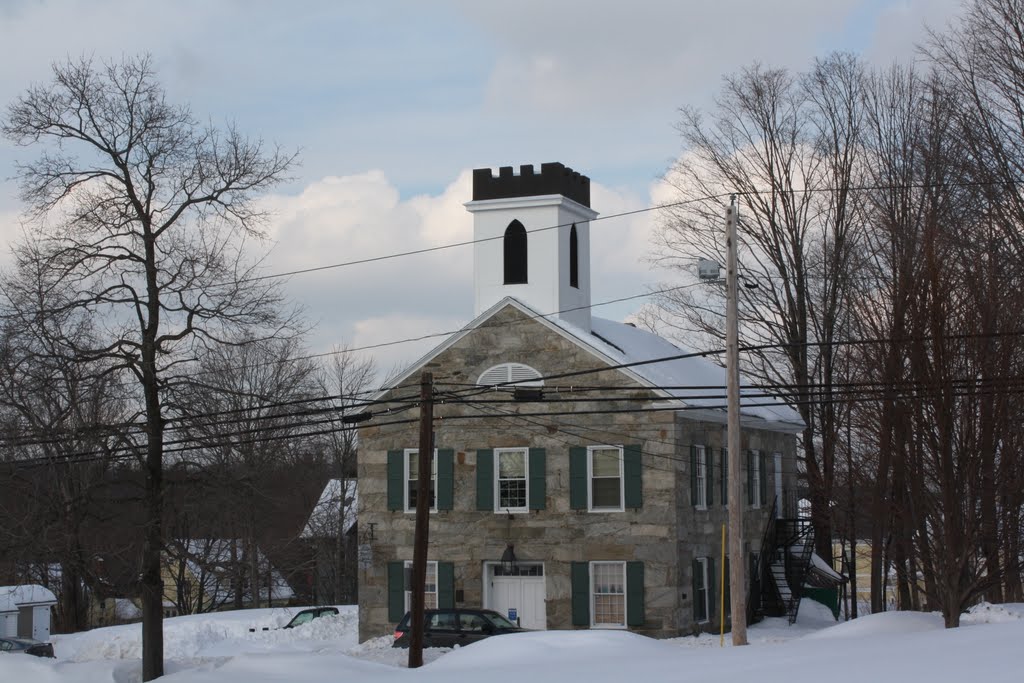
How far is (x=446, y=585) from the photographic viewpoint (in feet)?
108

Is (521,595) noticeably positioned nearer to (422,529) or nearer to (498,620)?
(498,620)

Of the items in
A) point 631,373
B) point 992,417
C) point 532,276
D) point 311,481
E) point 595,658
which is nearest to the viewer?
point 595,658

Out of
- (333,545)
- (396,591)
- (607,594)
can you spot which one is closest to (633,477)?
(607,594)

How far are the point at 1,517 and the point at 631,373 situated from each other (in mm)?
15675

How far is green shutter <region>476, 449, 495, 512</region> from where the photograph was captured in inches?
1289

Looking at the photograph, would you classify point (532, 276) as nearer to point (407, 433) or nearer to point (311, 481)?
point (407, 433)

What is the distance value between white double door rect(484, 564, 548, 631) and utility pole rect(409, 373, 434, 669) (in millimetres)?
7763

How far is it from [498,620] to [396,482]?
5.92 metres

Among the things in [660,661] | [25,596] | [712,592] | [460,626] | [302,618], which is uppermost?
[660,661]

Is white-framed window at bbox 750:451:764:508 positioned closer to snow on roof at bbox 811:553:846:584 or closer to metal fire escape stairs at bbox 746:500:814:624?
metal fire escape stairs at bbox 746:500:814:624

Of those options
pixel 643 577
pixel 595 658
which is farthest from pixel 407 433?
pixel 595 658

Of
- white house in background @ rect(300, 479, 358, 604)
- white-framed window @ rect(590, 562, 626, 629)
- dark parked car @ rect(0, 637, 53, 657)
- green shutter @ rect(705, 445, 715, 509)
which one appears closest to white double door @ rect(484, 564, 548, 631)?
white-framed window @ rect(590, 562, 626, 629)

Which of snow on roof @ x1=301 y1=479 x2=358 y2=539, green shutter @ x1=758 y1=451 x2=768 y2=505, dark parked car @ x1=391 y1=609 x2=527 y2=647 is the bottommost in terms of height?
dark parked car @ x1=391 y1=609 x2=527 y2=647

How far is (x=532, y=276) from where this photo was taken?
34656 millimetres
